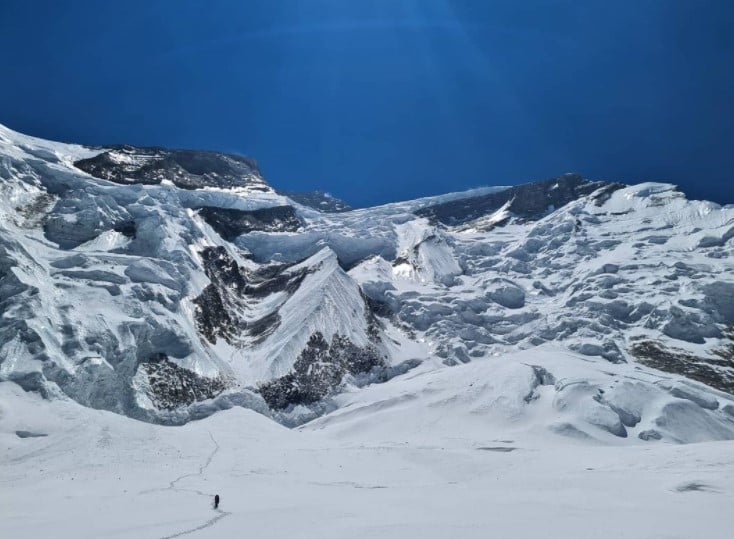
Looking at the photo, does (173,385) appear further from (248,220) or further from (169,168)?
(169,168)

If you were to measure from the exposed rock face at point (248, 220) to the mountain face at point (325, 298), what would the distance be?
761 mm

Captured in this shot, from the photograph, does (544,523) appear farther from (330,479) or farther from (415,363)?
(415,363)

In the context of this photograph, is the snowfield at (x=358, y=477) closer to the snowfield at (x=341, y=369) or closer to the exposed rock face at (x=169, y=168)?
the snowfield at (x=341, y=369)

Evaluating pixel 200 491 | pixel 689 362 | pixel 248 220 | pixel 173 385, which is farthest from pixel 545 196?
pixel 200 491

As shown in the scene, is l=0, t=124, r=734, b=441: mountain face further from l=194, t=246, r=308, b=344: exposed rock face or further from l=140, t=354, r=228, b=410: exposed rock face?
l=194, t=246, r=308, b=344: exposed rock face

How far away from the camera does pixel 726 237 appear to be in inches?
5108

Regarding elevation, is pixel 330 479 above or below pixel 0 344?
below

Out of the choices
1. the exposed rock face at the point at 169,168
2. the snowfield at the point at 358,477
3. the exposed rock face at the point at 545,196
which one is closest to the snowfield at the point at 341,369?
the snowfield at the point at 358,477

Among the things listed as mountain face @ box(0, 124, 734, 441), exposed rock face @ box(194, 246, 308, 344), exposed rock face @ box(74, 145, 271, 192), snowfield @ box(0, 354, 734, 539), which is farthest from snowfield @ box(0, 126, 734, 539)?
exposed rock face @ box(74, 145, 271, 192)

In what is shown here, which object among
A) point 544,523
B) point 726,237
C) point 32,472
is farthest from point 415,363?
point 726,237

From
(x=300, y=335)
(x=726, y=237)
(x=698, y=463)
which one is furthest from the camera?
(x=726, y=237)

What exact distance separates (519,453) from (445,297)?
7863cm

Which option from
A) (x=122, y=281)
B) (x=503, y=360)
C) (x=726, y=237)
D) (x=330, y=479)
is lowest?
(x=330, y=479)

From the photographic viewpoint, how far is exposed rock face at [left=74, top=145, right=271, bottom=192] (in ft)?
407
